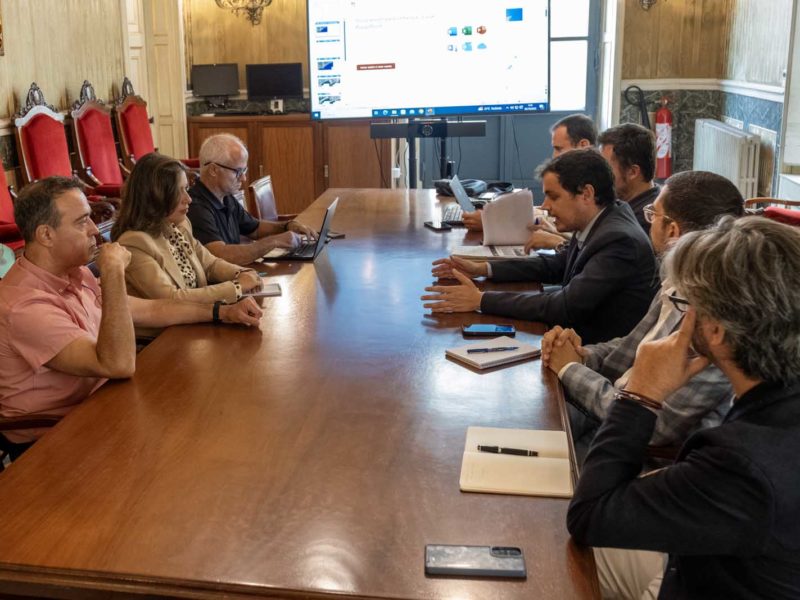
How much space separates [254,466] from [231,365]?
0.65m

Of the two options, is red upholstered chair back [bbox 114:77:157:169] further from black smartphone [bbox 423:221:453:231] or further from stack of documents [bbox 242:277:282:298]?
stack of documents [bbox 242:277:282:298]

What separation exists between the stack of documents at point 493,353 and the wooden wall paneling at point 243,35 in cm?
699

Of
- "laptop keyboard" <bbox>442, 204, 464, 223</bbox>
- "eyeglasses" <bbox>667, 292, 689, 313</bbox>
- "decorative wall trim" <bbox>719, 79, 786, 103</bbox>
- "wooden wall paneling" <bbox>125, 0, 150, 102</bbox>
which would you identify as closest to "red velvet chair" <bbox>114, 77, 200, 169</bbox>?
"wooden wall paneling" <bbox>125, 0, 150, 102</bbox>

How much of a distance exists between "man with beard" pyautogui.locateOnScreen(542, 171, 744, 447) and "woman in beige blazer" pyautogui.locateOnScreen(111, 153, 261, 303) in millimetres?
1166

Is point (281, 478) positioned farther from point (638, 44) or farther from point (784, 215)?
point (638, 44)

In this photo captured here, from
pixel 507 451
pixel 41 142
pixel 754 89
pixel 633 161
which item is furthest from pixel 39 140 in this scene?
pixel 754 89

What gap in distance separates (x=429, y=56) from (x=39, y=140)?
8.51ft

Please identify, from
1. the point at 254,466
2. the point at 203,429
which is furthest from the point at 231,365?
the point at 254,466

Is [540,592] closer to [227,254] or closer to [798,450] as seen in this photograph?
[798,450]

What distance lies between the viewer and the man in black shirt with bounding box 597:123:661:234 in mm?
3621

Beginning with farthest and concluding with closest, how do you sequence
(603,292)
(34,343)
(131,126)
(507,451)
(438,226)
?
(131,126) → (438,226) → (603,292) → (34,343) → (507,451)

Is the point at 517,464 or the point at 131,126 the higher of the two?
the point at 131,126

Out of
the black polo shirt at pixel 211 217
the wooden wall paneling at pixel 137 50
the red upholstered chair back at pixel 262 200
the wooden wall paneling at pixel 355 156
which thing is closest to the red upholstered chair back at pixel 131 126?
the wooden wall paneling at pixel 137 50

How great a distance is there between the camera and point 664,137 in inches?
331
